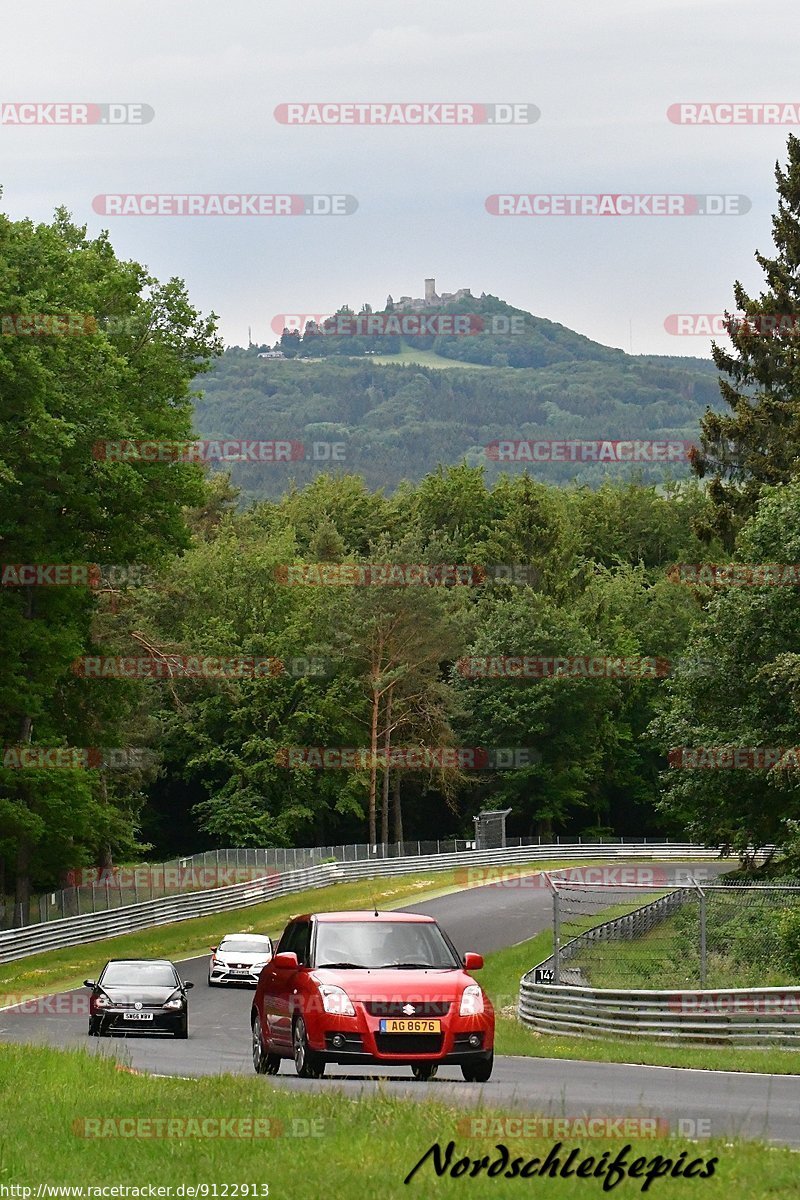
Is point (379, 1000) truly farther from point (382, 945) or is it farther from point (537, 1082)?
point (537, 1082)

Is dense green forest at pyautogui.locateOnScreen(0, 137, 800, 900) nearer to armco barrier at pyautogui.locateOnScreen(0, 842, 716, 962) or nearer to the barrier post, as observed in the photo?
armco barrier at pyautogui.locateOnScreen(0, 842, 716, 962)

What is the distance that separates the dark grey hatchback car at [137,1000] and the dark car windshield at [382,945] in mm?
10890

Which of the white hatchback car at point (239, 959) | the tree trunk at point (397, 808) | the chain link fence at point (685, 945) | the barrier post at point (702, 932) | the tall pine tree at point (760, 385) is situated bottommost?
the tree trunk at point (397, 808)

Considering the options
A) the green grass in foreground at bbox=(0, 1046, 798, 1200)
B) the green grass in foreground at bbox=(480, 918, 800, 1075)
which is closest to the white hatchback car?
the green grass in foreground at bbox=(480, 918, 800, 1075)

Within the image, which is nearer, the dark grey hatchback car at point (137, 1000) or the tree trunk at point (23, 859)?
the dark grey hatchback car at point (137, 1000)

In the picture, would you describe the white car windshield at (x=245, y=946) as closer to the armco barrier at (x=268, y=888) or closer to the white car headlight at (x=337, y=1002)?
the armco barrier at (x=268, y=888)

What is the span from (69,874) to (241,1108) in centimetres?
4779

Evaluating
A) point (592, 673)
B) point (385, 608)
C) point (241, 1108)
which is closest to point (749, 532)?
→ point (241, 1108)

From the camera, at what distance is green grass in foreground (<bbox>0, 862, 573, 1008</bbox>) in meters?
42.2

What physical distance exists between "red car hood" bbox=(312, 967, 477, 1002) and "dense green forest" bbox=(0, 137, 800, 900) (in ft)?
71.2

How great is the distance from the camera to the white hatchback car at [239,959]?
134 feet

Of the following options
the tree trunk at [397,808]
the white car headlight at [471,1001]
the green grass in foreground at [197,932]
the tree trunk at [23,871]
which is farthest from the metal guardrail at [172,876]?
the white car headlight at [471,1001]

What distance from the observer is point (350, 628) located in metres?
87.2

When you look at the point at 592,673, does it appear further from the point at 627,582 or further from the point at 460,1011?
the point at 460,1011
